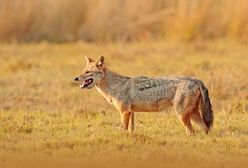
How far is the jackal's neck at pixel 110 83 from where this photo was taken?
10812mm

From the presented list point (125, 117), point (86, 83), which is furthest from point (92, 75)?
point (125, 117)

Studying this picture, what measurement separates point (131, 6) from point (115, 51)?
2229mm

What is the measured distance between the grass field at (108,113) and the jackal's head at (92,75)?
0.51m

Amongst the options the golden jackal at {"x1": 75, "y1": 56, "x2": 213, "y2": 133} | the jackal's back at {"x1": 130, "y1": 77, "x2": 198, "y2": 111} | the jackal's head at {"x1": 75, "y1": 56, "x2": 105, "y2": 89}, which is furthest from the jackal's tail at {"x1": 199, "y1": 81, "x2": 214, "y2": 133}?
the jackal's head at {"x1": 75, "y1": 56, "x2": 105, "y2": 89}

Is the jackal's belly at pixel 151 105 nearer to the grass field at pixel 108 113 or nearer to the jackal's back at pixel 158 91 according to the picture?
the jackal's back at pixel 158 91

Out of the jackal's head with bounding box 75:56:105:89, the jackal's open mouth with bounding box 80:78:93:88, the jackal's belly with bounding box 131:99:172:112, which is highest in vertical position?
the jackal's head with bounding box 75:56:105:89

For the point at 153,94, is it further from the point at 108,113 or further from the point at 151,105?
the point at 108,113

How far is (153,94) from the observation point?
10508 mm

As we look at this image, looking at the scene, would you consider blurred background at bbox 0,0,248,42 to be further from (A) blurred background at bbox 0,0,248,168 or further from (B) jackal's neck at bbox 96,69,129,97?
(B) jackal's neck at bbox 96,69,129,97

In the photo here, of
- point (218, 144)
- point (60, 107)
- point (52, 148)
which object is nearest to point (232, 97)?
point (60, 107)

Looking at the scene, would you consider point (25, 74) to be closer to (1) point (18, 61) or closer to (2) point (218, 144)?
(1) point (18, 61)

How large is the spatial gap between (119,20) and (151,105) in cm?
966

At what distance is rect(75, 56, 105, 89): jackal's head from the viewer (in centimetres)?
1084

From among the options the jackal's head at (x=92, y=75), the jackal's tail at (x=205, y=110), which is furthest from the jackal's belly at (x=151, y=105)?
the jackal's head at (x=92, y=75)
